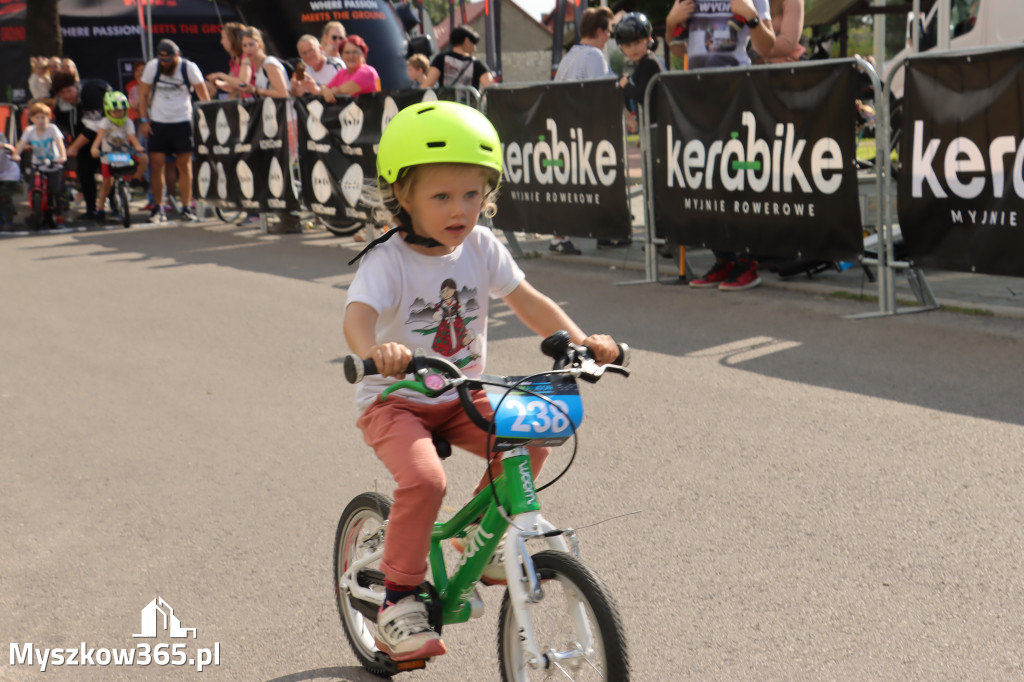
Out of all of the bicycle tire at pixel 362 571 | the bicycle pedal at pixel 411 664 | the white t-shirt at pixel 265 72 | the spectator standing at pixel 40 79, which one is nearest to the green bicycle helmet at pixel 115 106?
the white t-shirt at pixel 265 72

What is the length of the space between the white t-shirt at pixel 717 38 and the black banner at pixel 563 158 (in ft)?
2.66

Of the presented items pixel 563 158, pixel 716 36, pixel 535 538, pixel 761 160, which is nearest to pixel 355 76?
pixel 563 158

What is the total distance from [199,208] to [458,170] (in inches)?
605

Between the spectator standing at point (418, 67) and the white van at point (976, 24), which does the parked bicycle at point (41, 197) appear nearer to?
the spectator standing at point (418, 67)

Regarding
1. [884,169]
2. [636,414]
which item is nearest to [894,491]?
[636,414]

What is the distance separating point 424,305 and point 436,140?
1.62ft

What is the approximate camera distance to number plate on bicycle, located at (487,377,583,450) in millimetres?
2809

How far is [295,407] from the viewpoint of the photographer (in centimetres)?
672

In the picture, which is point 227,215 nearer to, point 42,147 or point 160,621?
point 42,147

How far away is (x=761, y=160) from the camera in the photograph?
347 inches

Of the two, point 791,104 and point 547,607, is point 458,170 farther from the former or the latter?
point 791,104

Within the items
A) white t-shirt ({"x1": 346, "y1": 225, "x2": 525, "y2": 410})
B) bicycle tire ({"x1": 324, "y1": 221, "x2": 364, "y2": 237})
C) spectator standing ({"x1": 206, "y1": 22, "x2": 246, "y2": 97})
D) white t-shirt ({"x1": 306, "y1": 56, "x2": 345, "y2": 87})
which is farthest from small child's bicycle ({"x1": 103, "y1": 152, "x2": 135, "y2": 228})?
white t-shirt ({"x1": 346, "y1": 225, "x2": 525, "y2": 410})

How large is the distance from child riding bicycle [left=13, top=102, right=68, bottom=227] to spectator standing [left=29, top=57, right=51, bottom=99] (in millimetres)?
2156

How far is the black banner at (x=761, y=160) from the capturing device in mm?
8281
